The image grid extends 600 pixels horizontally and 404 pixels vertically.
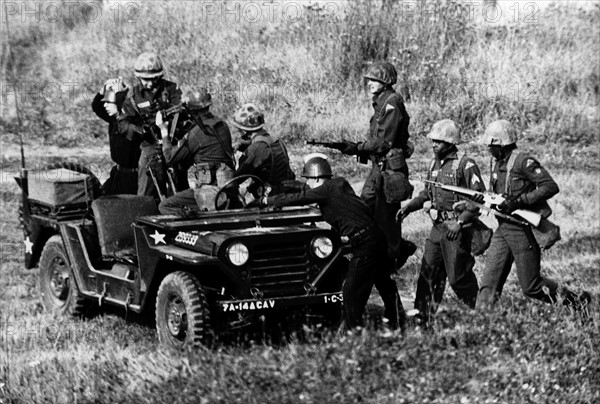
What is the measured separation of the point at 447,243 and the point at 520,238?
24.5 inches

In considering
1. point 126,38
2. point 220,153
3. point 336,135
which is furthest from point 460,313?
point 126,38

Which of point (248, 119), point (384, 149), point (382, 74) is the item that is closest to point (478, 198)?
point (384, 149)

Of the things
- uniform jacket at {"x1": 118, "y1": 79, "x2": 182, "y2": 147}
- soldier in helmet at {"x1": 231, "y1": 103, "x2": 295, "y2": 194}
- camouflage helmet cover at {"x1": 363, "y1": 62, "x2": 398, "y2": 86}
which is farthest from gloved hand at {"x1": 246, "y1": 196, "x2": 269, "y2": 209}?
uniform jacket at {"x1": 118, "y1": 79, "x2": 182, "y2": 147}

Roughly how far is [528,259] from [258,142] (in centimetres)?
265

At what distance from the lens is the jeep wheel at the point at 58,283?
13.9 m

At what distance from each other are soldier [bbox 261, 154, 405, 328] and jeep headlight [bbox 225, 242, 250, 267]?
514 mm

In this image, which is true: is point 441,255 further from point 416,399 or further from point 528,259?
point 416,399

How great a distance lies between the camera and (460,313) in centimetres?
1241

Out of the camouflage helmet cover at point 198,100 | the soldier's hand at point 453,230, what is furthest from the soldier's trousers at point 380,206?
the camouflage helmet cover at point 198,100

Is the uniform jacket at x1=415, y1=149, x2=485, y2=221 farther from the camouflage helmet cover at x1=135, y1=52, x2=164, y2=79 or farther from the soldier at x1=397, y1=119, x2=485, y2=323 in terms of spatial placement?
the camouflage helmet cover at x1=135, y1=52, x2=164, y2=79

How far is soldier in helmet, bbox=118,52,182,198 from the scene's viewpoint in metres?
14.5

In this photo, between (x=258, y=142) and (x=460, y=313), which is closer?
(x=460, y=313)

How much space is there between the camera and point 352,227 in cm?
1204

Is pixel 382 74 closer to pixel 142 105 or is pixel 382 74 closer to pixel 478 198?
pixel 478 198
